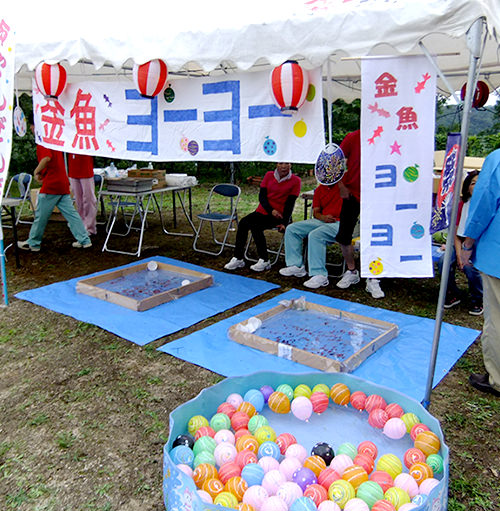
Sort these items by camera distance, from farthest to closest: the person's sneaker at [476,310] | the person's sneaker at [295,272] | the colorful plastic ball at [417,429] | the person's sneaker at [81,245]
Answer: the person's sneaker at [81,245] < the person's sneaker at [295,272] < the person's sneaker at [476,310] < the colorful plastic ball at [417,429]

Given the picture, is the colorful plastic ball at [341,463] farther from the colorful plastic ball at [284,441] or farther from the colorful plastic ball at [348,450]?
the colorful plastic ball at [284,441]

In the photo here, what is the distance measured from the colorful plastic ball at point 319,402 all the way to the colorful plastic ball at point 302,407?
0.14 ft

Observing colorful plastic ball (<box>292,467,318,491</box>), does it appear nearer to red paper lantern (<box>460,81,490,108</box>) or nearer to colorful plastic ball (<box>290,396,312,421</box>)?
colorful plastic ball (<box>290,396,312,421</box>)

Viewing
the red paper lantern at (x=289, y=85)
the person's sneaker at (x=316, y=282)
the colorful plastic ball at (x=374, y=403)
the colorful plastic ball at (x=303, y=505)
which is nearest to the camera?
the colorful plastic ball at (x=303, y=505)

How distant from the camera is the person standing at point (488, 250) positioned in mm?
2602

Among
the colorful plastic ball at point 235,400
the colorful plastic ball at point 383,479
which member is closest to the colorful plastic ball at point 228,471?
the colorful plastic ball at point 235,400

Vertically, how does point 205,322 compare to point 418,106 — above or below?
below

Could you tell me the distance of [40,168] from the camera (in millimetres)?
5684

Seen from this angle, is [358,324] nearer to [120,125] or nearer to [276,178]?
[276,178]

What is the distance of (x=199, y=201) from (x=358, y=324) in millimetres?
6828

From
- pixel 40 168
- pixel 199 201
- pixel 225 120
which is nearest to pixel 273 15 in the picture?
pixel 225 120

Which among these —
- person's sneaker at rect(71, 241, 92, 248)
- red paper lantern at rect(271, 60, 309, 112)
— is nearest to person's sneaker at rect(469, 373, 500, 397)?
red paper lantern at rect(271, 60, 309, 112)

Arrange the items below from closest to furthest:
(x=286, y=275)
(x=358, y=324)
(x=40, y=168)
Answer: (x=358, y=324) → (x=286, y=275) → (x=40, y=168)

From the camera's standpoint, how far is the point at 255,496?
1.89m
